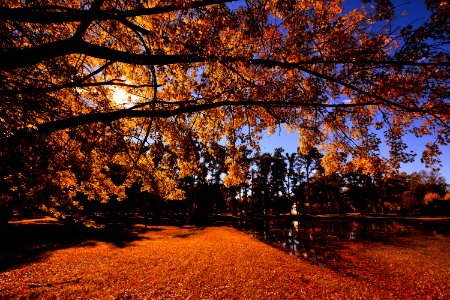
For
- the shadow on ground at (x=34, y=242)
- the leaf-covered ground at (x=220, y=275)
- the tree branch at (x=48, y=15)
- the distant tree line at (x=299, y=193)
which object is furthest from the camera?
the distant tree line at (x=299, y=193)

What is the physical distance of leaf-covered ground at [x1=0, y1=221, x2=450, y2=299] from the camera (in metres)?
9.67

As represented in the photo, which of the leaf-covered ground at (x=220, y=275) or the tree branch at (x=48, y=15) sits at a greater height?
the tree branch at (x=48, y=15)

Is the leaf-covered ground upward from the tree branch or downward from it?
downward

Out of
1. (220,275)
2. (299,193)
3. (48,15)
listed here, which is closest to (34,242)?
(220,275)

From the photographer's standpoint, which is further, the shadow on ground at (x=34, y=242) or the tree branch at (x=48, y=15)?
the shadow on ground at (x=34, y=242)

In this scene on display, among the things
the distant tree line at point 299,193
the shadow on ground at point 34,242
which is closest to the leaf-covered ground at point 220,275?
the shadow on ground at point 34,242

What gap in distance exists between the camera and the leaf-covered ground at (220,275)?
9.67m

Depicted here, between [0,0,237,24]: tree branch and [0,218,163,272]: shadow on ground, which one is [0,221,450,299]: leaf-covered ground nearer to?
[0,218,163,272]: shadow on ground

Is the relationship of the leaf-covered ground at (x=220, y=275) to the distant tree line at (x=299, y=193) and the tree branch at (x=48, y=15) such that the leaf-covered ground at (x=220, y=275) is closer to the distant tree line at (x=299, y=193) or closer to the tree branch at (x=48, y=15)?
the tree branch at (x=48, y=15)

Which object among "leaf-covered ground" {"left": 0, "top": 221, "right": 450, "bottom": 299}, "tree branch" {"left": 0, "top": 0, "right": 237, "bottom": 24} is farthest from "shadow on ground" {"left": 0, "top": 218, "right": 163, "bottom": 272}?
"tree branch" {"left": 0, "top": 0, "right": 237, "bottom": 24}

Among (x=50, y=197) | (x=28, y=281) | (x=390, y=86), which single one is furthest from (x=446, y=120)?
(x=28, y=281)

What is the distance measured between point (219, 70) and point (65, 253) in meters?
16.7

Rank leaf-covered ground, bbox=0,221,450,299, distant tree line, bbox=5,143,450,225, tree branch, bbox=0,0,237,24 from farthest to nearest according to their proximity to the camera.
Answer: distant tree line, bbox=5,143,450,225 < leaf-covered ground, bbox=0,221,450,299 < tree branch, bbox=0,0,237,24

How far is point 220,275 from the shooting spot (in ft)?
39.8
